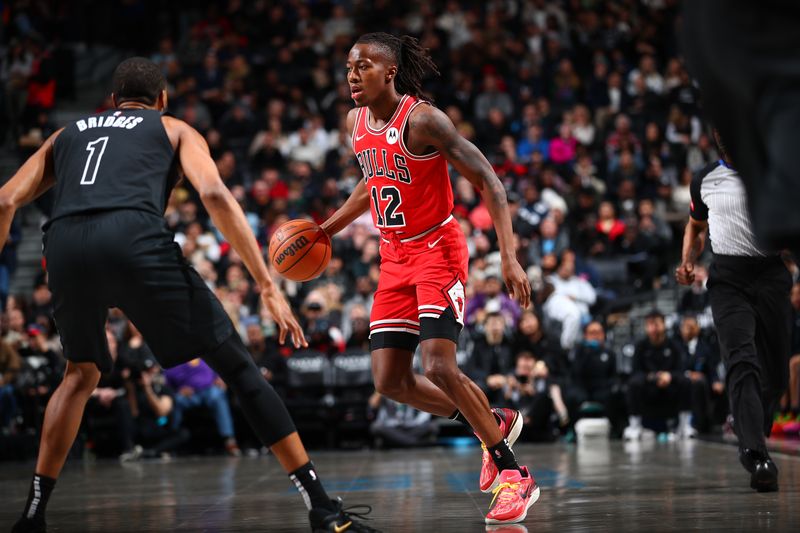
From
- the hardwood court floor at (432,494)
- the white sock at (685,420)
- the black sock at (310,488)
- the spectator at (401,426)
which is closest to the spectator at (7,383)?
the hardwood court floor at (432,494)

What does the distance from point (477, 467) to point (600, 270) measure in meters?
6.63

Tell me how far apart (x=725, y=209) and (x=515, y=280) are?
6.41 feet

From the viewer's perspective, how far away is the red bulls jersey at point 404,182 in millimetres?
5262

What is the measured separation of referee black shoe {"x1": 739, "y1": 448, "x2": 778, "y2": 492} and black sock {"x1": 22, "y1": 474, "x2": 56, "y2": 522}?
141 inches

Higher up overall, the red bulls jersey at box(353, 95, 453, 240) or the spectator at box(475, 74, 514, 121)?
the spectator at box(475, 74, 514, 121)

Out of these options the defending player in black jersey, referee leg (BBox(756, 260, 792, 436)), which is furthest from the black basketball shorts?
referee leg (BBox(756, 260, 792, 436))

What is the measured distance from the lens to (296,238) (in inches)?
219

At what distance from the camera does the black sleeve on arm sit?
20.7 feet

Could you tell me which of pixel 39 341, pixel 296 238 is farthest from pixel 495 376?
pixel 296 238

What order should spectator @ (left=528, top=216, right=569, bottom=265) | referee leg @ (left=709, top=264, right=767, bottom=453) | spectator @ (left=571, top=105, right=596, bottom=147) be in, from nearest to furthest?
referee leg @ (left=709, top=264, right=767, bottom=453) → spectator @ (left=528, top=216, right=569, bottom=265) → spectator @ (left=571, top=105, right=596, bottom=147)

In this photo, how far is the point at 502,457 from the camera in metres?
5.11

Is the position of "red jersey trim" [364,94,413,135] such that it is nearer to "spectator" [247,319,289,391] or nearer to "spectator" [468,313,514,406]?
"spectator" [468,313,514,406]

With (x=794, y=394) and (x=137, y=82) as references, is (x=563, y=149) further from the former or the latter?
(x=137, y=82)

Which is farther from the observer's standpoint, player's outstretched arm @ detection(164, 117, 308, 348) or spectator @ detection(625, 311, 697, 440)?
spectator @ detection(625, 311, 697, 440)
